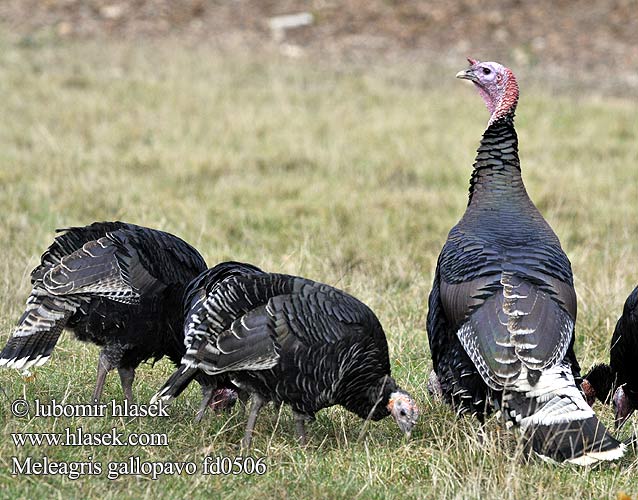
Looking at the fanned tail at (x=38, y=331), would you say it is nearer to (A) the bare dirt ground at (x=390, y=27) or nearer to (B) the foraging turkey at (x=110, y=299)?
(B) the foraging turkey at (x=110, y=299)

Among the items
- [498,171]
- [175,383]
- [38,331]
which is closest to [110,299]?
[38,331]

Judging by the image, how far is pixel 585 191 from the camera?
9633mm

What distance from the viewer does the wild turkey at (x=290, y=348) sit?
14.7 feet

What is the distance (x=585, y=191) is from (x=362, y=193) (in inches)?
84.0

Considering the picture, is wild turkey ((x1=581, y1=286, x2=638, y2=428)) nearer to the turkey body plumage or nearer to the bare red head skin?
the bare red head skin

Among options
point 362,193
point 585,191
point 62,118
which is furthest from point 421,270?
point 62,118

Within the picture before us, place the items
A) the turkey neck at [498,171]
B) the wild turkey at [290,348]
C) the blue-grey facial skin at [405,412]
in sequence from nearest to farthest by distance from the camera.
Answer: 1. the wild turkey at [290,348]
2. the blue-grey facial skin at [405,412]
3. the turkey neck at [498,171]

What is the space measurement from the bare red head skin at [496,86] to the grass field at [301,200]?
148cm

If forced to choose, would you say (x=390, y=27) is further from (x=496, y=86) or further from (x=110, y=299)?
(x=110, y=299)

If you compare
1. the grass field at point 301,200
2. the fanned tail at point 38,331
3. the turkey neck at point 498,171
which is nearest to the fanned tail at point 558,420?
the grass field at point 301,200

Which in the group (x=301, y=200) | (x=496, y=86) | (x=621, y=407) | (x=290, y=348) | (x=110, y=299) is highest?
(x=496, y=86)

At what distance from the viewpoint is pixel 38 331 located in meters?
4.75

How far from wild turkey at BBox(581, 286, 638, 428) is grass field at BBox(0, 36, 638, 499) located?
0.17 m

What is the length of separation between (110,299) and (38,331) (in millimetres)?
363
